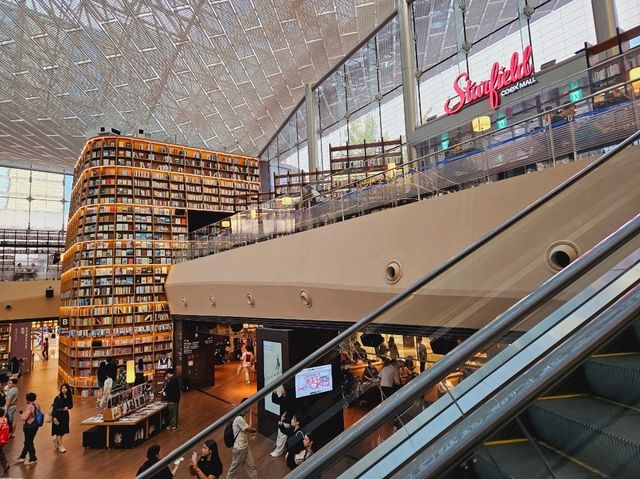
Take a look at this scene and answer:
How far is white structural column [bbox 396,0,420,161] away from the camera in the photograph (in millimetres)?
13070

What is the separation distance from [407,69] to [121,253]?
10.5m

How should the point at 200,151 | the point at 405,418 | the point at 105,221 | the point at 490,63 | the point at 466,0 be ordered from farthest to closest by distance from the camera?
the point at 200,151 → the point at 105,221 → the point at 466,0 → the point at 490,63 → the point at 405,418

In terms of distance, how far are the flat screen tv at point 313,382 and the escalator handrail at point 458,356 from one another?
48.8 inches

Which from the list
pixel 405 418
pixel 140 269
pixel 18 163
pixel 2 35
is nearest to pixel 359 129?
pixel 140 269

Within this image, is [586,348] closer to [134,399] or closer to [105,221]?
[134,399]

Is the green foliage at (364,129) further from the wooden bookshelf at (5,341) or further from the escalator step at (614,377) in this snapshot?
the wooden bookshelf at (5,341)

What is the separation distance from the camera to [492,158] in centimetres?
492

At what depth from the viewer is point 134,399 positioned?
8727 millimetres

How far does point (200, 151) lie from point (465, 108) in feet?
29.7

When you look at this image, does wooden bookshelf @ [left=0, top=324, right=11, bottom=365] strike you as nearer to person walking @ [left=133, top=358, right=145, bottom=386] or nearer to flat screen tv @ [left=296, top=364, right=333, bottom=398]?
person walking @ [left=133, top=358, right=145, bottom=386]

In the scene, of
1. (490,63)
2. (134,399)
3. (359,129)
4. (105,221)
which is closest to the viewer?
(134,399)

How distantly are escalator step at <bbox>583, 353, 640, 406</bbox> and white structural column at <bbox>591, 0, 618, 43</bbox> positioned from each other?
31.7ft

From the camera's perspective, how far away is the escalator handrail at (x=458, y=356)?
48.5 inches

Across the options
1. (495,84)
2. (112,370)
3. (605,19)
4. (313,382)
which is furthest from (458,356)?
(112,370)
